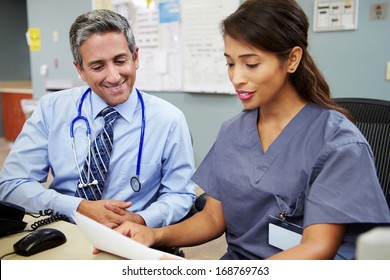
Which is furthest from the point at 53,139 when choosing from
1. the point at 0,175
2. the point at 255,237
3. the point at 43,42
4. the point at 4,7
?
the point at 4,7

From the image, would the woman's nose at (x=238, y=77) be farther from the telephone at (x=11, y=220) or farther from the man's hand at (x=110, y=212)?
the telephone at (x=11, y=220)

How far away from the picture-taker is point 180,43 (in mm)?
2770

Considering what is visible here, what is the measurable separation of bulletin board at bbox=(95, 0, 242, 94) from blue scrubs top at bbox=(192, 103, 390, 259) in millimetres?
1619

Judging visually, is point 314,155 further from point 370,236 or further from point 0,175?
point 0,175

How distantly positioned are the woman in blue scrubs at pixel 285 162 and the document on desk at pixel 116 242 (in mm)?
145

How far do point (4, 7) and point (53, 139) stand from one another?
469 centimetres

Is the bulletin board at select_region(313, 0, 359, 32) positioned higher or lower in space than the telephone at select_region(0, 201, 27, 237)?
higher

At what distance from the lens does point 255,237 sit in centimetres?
86

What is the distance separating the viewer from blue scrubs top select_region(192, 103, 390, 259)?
719 mm

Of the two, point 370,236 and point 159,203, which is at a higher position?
point 370,236

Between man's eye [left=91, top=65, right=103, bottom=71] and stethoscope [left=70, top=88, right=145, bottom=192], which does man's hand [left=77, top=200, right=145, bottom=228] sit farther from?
man's eye [left=91, top=65, right=103, bottom=71]

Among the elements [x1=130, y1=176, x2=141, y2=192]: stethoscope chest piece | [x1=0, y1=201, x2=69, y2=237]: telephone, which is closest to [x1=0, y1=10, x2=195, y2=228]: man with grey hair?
[x1=130, y1=176, x2=141, y2=192]: stethoscope chest piece

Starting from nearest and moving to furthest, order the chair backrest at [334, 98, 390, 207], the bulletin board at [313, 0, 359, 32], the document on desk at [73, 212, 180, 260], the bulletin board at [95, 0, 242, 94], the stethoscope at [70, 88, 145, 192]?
the document on desk at [73, 212, 180, 260] → the chair backrest at [334, 98, 390, 207] → the stethoscope at [70, 88, 145, 192] → the bulletin board at [313, 0, 359, 32] → the bulletin board at [95, 0, 242, 94]

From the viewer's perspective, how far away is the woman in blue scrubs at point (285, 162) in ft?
2.36
